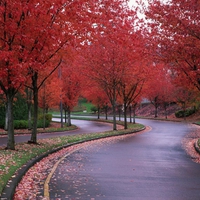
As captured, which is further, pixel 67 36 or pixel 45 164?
pixel 67 36

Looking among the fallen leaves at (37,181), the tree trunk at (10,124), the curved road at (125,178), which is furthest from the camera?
the tree trunk at (10,124)

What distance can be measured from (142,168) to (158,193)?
3.55 meters

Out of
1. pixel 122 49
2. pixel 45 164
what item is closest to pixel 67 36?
pixel 45 164

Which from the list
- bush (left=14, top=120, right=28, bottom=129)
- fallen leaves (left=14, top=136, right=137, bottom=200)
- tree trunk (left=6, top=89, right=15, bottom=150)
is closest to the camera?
fallen leaves (left=14, top=136, right=137, bottom=200)

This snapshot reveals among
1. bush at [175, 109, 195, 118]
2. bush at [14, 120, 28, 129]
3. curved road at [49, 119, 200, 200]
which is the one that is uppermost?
bush at [175, 109, 195, 118]

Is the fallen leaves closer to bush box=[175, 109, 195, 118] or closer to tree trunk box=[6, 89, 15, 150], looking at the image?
tree trunk box=[6, 89, 15, 150]

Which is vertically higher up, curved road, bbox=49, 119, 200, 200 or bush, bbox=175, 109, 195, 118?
bush, bbox=175, 109, 195, 118

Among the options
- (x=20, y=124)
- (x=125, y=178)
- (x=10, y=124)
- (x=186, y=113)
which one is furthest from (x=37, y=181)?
(x=186, y=113)

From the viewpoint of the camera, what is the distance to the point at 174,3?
559 inches

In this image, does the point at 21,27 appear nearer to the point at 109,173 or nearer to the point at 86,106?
the point at 109,173

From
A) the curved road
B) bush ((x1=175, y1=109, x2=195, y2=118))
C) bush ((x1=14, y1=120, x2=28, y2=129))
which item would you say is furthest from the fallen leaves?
bush ((x1=175, y1=109, x2=195, y2=118))

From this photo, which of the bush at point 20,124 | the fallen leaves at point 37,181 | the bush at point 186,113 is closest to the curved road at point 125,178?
the fallen leaves at point 37,181

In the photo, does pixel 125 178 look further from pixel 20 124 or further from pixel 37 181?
pixel 20 124

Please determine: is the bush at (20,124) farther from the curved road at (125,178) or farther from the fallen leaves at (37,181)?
the fallen leaves at (37,181)
